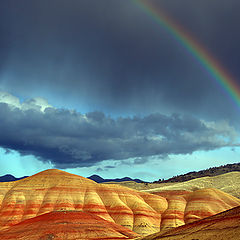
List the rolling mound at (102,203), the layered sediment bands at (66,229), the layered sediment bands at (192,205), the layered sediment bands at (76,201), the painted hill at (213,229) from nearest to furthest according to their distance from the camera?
1. the painted hill at (213,229)
2. the layered sediment bands at (66,229)
3. the layered sediment bands at (76,201)
4. the rolling mound at (102,203)
5. the layered sediment bands at (192,205)

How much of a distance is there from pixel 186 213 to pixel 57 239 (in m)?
80.7

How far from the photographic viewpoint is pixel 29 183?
14650 centimetres

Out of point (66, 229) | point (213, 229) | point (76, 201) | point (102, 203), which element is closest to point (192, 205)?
point (102, 203)

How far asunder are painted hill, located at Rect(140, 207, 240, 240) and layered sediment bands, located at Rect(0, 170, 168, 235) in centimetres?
7253

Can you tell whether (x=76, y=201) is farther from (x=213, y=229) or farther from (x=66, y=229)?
(x=213, y=229)

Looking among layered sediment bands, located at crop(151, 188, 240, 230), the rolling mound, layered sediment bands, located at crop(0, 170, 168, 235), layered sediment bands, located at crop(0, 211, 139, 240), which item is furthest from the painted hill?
layered sediment bands, located at crop(151, 188, 240, 230)

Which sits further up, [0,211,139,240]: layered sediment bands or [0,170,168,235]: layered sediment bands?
[0,170,168,235]: layered sediment bands

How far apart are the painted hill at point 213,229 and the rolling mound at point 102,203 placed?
72.1 meters

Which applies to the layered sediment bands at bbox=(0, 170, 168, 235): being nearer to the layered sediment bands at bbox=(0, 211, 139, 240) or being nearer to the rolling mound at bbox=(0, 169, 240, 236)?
the rolling mound at bbox=(0, 169, 240, 236)

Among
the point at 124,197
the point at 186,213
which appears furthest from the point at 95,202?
the point at 186,213

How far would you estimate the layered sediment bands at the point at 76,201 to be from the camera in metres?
130

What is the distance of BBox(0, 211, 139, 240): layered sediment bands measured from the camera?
85.0 m

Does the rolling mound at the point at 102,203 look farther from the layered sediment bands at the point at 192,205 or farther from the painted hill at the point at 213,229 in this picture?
the painted hill at the point at 213,229

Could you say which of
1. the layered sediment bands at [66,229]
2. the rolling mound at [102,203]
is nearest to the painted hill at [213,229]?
the layered sediment bands at [66,229]
